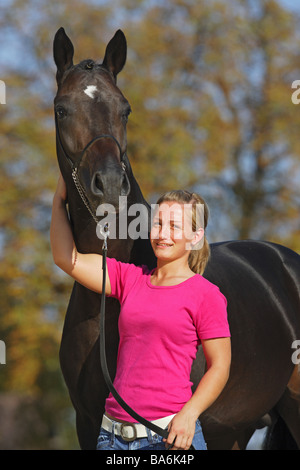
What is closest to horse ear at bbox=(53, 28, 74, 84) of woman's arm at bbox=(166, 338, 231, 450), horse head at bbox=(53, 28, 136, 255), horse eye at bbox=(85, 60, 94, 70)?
horse head at bbox=(53, 28, 136, 255)

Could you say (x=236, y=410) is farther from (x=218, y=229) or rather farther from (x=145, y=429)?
(x=218, y=229)

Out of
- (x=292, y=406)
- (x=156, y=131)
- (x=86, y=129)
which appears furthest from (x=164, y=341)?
(x=156, y=131)

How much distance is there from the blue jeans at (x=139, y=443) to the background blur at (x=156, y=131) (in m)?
9.19

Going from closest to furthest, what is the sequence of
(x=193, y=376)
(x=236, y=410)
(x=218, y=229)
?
(x=193, y=376)
(x=236, y=410)
(x=218, y=229)

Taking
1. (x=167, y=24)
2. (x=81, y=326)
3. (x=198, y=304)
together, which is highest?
(x=167, y=24)

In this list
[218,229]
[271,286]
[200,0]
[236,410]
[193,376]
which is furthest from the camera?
[200,0]

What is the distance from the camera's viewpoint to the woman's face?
2.61 meters

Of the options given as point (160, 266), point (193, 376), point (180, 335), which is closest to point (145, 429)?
point (180, 335)

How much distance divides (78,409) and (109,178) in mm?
1372

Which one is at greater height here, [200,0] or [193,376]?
[200,0]

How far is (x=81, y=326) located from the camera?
3312 millimetres

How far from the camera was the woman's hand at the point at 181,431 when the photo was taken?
2309 mm

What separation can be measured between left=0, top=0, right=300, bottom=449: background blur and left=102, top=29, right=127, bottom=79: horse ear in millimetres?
8423

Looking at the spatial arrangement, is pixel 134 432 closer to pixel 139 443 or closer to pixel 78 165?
pixel 139 443
